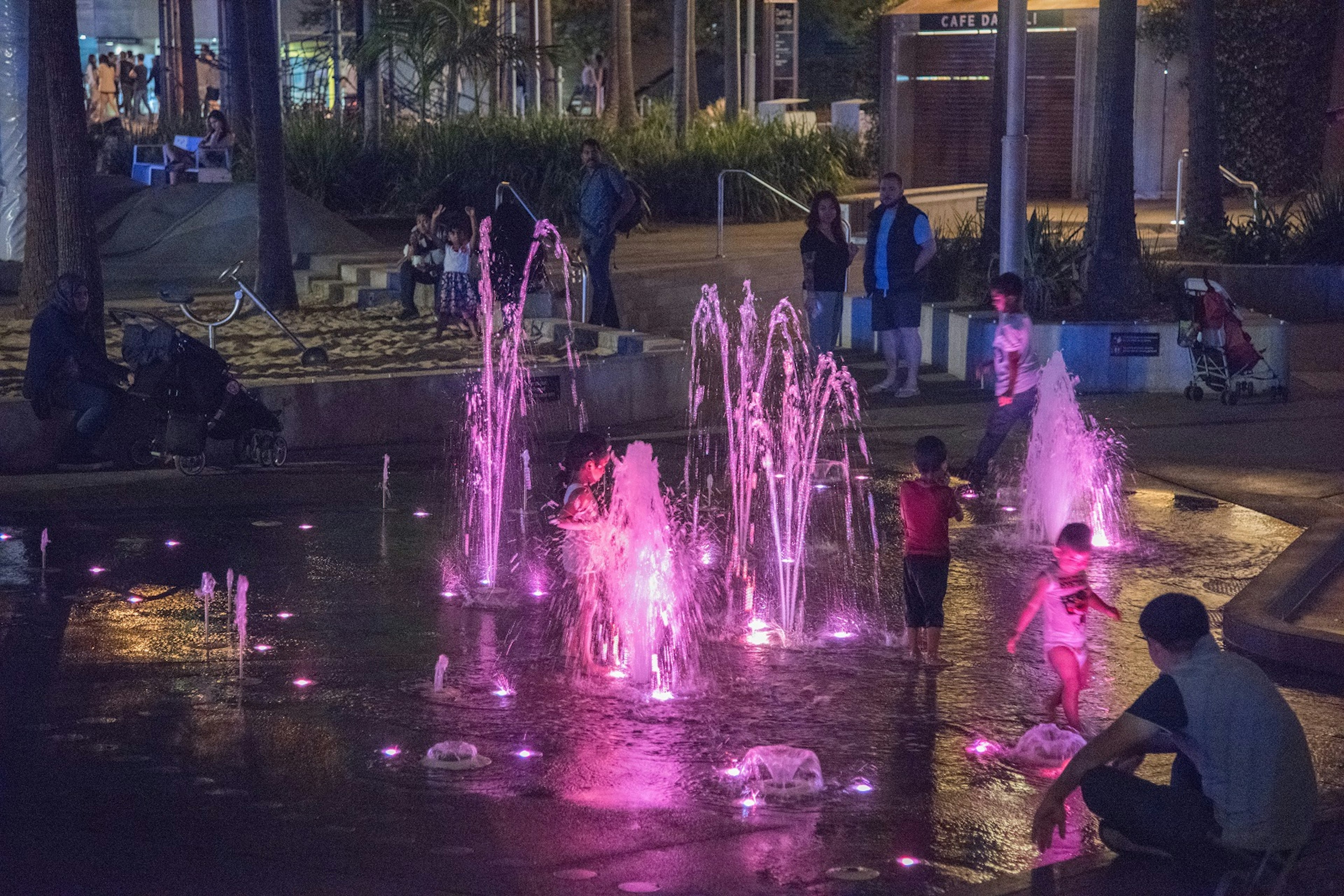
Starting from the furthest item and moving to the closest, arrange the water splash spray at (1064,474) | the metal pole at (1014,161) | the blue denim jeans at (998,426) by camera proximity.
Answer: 1. the metal pole at (1014,161)
2. the blue denim jeans at (998,426)
3. the water splash spray at (1064,474)

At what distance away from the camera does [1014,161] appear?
15.2m

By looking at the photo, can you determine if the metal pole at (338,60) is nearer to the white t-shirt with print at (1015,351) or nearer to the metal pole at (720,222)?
the metal pole at (720,222)

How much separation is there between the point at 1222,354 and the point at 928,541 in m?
7.65

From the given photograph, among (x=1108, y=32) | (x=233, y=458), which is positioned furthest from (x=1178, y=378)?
(x=233, y=458)

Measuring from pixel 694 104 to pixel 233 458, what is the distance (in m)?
22.8

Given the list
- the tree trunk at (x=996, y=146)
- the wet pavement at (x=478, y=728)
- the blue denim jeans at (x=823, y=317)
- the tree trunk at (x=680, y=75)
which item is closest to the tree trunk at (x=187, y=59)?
the tree trunk at (x=680, y=75)

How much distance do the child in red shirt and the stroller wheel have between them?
5541 mm

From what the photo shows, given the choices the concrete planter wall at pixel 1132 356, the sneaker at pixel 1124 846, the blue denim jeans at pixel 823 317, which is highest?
the blue denim jeans at pixel 823 317

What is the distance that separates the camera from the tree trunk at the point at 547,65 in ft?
101

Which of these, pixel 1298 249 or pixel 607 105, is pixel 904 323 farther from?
pixel 607 105

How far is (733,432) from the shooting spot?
44.5ft

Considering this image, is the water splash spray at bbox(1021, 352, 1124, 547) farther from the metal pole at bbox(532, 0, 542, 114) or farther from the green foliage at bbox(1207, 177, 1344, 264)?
the metal pole at bbox(532, 0, 542, 114)

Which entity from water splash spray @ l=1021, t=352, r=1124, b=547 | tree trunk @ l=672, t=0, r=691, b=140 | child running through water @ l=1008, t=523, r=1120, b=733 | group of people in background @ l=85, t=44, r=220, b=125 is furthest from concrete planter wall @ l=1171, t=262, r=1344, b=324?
group of people in background @ l=85, t=44, r=220, b=125

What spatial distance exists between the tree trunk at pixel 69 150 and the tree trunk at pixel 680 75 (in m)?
15.1
